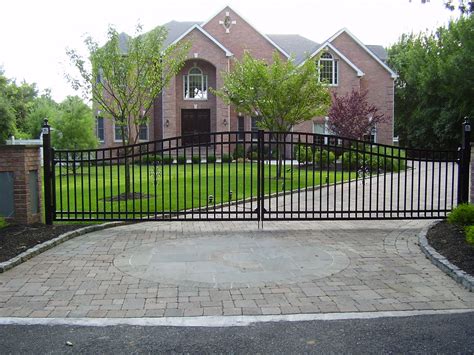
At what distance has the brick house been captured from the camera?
3120cm

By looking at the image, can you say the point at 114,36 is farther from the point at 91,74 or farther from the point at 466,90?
the point at 466,90

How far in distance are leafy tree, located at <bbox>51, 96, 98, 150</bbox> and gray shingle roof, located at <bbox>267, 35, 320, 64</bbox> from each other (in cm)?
1626

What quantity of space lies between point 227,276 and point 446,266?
2.73 meters

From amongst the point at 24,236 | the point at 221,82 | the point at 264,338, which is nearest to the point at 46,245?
the point at 24,236

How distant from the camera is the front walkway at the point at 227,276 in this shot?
4.77 m

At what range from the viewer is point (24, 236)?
7.45m

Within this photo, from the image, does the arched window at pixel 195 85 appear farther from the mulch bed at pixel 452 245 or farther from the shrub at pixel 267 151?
the mulch bed at pixel 452 245

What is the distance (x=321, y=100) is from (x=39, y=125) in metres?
28.8

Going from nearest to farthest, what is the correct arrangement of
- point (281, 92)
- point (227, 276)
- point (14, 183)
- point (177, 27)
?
point (227, 276), point (14, 183), point (281, 92), point (177, 27)

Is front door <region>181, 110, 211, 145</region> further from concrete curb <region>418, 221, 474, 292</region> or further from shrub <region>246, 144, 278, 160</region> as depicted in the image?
concrete curb <region>418, 221, 474, 292</region>

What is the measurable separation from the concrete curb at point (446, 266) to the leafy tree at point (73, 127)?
1891 cm

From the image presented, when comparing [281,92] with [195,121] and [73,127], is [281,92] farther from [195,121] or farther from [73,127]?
[195,121]

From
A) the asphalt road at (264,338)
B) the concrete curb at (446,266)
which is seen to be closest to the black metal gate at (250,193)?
the concrete curb at (446,266)

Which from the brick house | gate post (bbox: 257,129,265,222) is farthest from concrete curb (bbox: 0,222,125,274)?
the brick house
